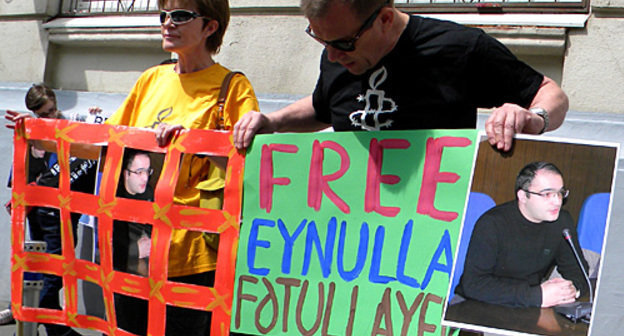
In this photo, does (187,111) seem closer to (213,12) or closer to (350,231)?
(213,12)

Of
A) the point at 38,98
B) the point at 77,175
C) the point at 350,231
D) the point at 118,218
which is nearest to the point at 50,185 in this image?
the point at 77,175

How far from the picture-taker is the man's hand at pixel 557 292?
175 centimetres

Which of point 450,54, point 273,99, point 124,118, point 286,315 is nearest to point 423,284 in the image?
point 286,315

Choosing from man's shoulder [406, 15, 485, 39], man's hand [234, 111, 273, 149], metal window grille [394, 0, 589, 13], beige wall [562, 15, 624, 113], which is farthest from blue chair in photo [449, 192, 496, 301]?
metal window grille [394, 0, 589, 13]

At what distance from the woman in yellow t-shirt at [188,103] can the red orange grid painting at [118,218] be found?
3 cm

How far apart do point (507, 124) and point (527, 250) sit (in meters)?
0.30

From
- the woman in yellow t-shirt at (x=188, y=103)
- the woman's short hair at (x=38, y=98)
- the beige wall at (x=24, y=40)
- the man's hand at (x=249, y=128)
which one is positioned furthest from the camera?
the beige wall at (x=24, y=40)

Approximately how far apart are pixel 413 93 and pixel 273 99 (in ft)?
11.6

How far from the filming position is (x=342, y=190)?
2238mm

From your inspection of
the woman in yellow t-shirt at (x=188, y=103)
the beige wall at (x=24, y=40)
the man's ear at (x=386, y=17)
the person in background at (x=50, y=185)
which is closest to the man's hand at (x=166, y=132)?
the woman in yellow t-shirt at (x=188, y=103)

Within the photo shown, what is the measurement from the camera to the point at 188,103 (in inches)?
106

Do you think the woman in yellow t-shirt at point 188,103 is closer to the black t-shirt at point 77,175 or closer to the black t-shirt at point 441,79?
the black t-shirt at point 77,175

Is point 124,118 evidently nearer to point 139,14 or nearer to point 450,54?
point 450,54

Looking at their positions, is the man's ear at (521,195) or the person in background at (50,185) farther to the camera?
the person in background at (50,185)
